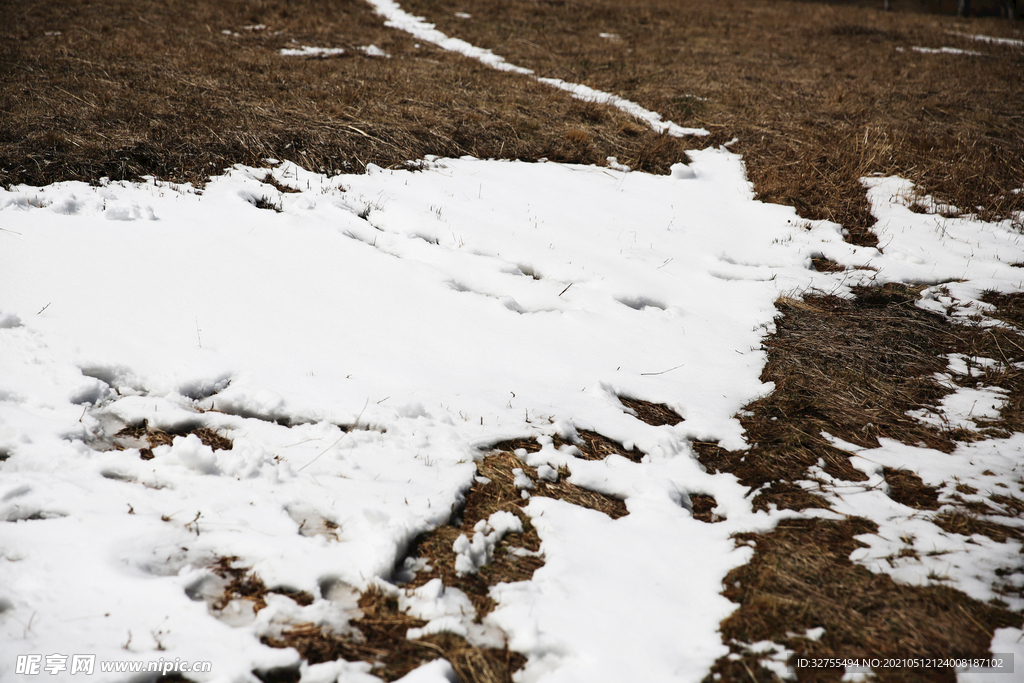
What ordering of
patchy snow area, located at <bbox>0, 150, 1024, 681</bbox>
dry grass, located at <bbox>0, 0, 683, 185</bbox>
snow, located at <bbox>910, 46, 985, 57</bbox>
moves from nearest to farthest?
patchy snow area, located at <bbox>0, 150, 1024, 681</bbox>
dry grass, located at <bbox>0, 0, 683, 185</bbox>
snow, located at <bbox>910, 46, 985, 57</bbox>

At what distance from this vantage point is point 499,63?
1406 centimetres

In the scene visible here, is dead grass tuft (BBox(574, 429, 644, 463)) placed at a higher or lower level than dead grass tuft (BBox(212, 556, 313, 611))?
higher

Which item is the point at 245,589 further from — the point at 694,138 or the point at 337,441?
the point at 694,138

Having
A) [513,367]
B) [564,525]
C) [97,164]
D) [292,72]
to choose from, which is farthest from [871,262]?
[292,72]

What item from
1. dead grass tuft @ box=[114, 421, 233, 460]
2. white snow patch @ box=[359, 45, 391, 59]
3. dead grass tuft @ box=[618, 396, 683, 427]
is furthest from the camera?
white snow patch @ box=[359, 45, 391, 59]

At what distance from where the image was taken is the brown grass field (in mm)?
2480

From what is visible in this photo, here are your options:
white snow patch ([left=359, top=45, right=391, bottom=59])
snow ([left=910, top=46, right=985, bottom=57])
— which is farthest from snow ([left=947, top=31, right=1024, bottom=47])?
white snow patch ([left=359, top=45, right=391, bottom=59])

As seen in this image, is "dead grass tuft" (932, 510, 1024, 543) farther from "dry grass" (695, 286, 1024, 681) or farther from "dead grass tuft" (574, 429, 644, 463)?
"dead grass tuft" (574, 429, 644, 463)

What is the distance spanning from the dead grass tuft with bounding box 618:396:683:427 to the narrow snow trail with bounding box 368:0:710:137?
6451mm

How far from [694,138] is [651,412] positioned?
720 cm

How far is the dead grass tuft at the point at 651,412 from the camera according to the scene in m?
3.89

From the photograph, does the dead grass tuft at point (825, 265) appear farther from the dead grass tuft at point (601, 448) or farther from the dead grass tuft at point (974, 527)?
the dead grass tuft at point (601, 448)

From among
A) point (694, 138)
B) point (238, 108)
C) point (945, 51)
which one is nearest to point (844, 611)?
point (694, 138)

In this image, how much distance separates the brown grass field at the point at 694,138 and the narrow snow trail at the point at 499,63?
0.42 meters
